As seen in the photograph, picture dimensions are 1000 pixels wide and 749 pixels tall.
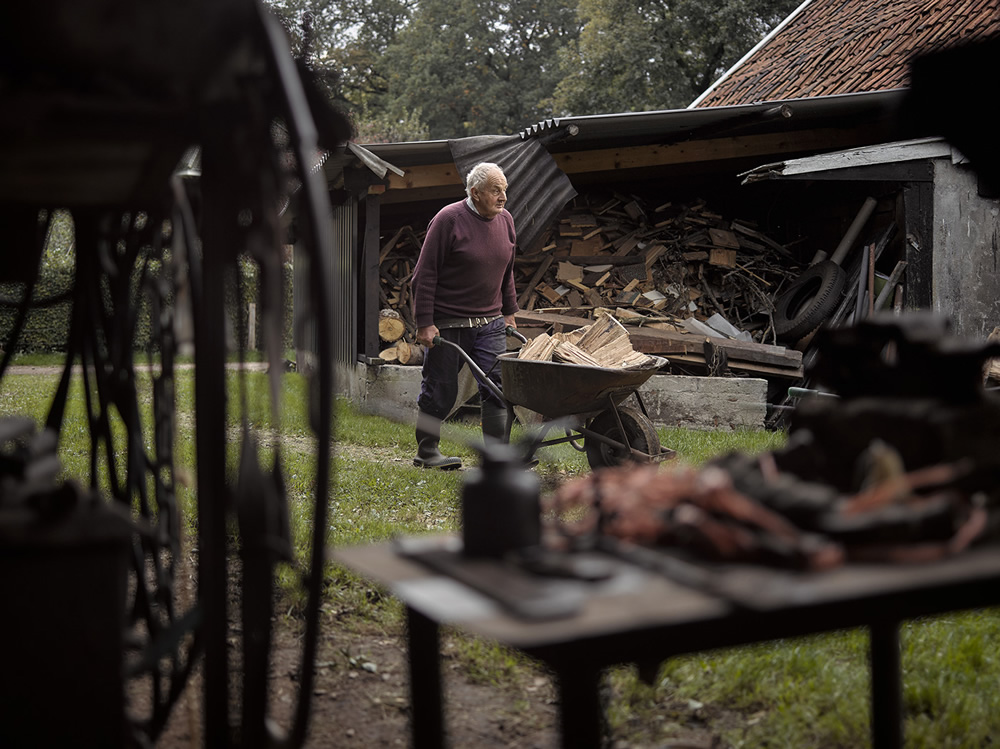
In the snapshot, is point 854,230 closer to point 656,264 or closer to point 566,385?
point 656,264

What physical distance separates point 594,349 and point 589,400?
0.39m

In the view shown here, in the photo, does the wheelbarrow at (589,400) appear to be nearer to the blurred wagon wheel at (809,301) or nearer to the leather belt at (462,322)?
the leather belt at (462,322)

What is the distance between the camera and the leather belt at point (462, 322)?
637cm

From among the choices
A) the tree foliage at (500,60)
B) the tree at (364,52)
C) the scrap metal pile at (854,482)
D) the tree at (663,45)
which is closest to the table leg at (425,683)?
the scrap metal pile at (854,482)

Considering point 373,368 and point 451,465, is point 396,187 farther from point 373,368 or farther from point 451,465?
point 451,465

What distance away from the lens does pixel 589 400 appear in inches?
223

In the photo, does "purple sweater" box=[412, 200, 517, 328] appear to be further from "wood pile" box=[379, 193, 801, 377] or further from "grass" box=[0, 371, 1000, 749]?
"wood pile" box=[379, 193, 801, 377]

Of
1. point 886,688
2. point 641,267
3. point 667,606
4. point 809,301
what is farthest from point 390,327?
point 667,606

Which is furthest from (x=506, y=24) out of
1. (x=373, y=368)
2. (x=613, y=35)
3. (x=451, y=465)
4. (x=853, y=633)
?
(x=853, y=633)

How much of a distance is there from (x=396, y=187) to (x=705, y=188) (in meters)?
4.01

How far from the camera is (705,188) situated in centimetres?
1120

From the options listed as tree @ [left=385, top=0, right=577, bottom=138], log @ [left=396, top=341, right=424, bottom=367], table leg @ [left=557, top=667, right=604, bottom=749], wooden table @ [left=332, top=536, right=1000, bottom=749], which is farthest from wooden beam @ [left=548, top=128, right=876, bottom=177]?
tree @ [left=385, top=0, right=577, bottom=138]

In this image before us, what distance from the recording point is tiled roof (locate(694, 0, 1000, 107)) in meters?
10.4

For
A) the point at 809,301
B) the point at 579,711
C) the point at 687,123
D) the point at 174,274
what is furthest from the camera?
the point at 809,301
